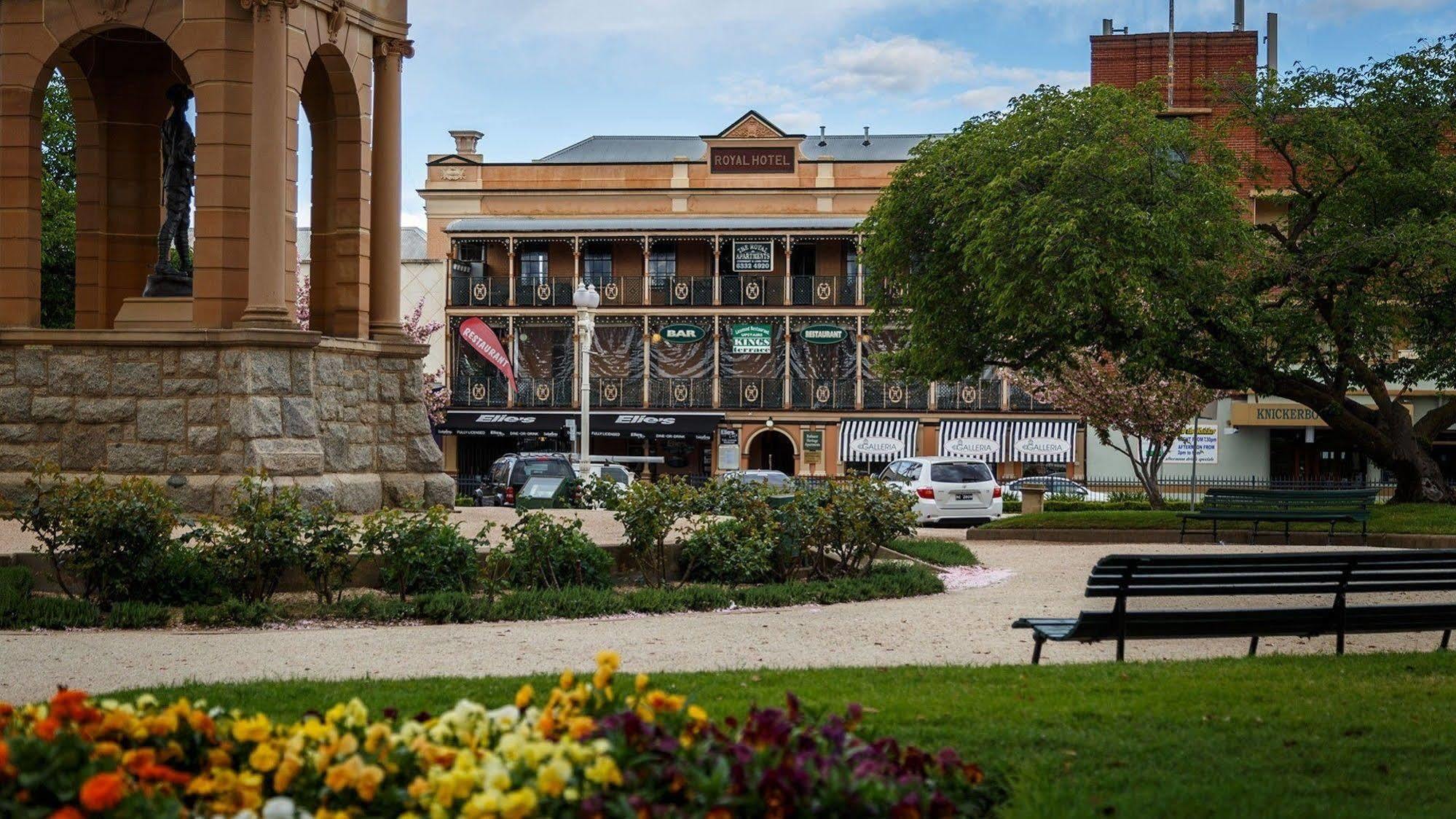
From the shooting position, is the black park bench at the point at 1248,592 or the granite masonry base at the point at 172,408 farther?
the granite masonry base at the point at 172,408

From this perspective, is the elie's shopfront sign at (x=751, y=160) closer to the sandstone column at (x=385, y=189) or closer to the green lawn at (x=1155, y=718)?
the sandstone column at (x=385, y=189)

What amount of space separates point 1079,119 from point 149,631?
1810cm

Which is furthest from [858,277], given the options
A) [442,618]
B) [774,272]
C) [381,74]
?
[442,618]

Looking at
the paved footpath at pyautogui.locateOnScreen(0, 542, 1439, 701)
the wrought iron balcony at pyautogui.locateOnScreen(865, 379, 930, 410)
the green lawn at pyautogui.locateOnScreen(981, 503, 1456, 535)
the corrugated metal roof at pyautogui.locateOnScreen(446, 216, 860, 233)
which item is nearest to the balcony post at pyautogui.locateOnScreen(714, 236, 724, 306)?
the corrugated metal roof at pyautogui.locateOnScreen(446, 216, 860, 233)

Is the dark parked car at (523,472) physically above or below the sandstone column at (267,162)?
below

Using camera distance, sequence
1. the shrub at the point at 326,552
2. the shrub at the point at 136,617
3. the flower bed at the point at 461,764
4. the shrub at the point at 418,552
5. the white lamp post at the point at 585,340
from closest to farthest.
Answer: the flower bed at the point at 461,764, the shrub at the point at 136,617, the shrub at the point at 326,552, the shrub at the point at 418,552, the white lamp post at the point at 585,340

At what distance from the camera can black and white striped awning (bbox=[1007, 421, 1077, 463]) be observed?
52094mm

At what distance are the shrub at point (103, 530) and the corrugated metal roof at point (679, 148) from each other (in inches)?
1787

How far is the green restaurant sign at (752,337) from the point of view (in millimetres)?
54469

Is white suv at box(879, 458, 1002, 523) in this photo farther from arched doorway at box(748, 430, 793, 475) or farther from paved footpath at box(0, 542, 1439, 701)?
arched doorway at box(748, 430, 793, 475)

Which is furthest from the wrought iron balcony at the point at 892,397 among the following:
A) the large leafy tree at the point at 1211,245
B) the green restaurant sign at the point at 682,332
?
the large leafy tree at the point at 1211,245

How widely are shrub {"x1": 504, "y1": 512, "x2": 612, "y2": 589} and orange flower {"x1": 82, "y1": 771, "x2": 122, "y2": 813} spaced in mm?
10032

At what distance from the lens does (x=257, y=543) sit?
13219mm

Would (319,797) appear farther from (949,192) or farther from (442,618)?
(949,192)
